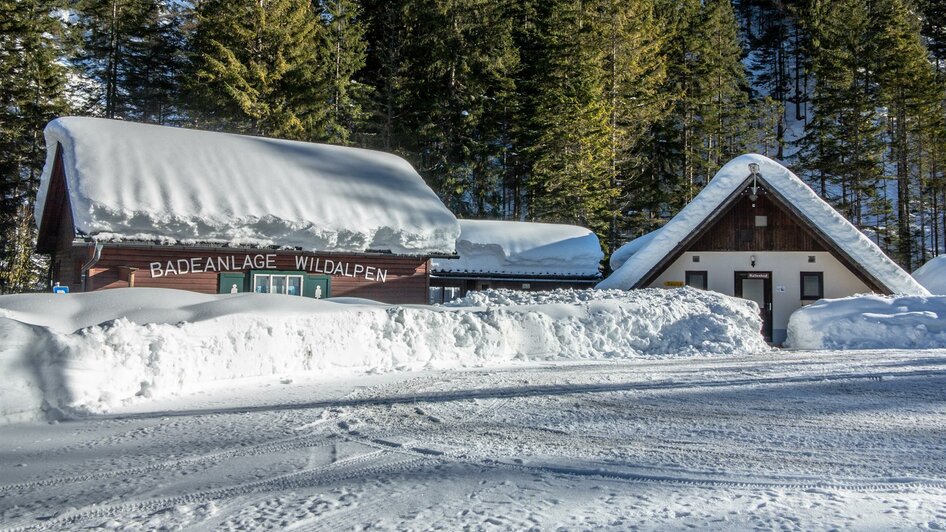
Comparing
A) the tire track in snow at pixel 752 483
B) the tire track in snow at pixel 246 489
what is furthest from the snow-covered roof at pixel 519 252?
the tire track in snow at pixel 752 483

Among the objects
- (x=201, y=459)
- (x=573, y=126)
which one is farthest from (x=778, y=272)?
(x=201, y=459)

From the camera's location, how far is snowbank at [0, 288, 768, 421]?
841 centimetres

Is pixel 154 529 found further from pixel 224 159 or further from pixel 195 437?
pixel 224 159

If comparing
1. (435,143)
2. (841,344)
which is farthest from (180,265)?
(435,143)

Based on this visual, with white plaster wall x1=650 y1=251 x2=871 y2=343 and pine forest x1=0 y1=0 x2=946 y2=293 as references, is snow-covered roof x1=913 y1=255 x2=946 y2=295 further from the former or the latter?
pine forest x1=0 y1=0 x2=946 y2=293

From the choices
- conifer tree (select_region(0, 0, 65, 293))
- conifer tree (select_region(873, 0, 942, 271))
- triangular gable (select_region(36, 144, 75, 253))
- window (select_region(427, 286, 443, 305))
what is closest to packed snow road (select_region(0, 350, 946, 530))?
triangular gable (select_region(36, 144, 75, 253))

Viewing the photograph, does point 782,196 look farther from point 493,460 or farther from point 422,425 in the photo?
point 493,460

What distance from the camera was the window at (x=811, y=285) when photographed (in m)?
23.8

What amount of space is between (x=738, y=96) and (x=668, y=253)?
28399mm

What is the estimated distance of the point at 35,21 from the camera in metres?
33.8

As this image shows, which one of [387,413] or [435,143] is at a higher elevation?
[435,143]

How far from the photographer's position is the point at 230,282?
1853 cm

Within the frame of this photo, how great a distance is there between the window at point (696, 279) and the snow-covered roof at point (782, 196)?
1.78m

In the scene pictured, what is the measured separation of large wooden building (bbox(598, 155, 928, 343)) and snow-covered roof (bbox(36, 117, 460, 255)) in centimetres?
786
